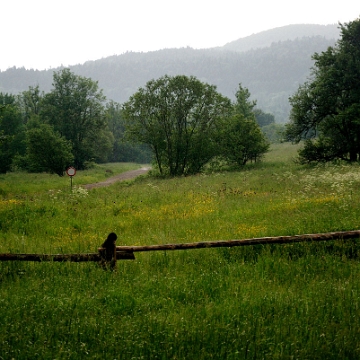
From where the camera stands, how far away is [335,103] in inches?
1093

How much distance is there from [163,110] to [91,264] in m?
29.3

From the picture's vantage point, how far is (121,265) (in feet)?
23.8

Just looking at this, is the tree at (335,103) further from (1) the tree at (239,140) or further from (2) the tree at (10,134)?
(2) the tree at (10,134)

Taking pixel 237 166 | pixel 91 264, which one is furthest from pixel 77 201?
pixel 237 166

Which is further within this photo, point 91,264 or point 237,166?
point 237,166

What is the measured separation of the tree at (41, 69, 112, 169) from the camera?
167 feet

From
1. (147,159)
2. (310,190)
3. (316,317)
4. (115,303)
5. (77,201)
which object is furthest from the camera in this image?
(147,159)

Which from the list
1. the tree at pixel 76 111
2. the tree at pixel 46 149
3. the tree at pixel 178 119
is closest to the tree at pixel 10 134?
the tree at pixel 76 111

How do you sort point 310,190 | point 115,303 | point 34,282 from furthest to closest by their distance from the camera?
point 310,190
point 34,282
point 115,303

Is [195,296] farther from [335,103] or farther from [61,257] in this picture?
[335,103]

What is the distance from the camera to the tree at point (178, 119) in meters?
34.3

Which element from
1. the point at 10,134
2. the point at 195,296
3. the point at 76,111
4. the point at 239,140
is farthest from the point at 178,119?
the point at 195,296

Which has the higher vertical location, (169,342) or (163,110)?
(163,110)

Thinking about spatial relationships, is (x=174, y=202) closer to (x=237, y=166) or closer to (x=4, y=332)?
(x=4, y=332)
